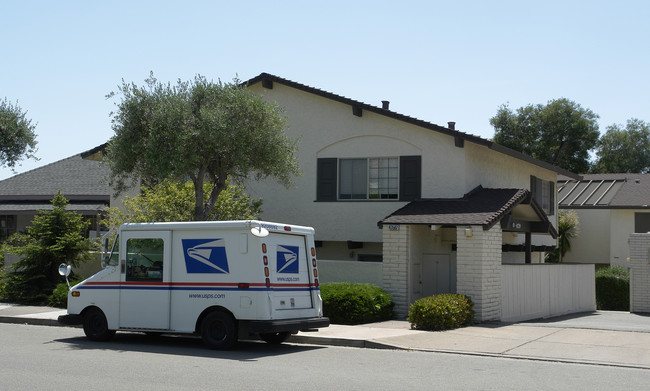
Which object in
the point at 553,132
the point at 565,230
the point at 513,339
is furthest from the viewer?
the point at 553,132

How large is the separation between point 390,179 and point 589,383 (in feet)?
39.5

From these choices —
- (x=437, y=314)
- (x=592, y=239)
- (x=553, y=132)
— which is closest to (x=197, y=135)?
(x=437, y=314)

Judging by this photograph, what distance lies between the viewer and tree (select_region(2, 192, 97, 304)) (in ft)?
67.3

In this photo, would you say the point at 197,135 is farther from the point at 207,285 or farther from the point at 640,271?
the point at 640,271

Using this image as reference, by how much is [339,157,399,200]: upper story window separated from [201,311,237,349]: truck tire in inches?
370

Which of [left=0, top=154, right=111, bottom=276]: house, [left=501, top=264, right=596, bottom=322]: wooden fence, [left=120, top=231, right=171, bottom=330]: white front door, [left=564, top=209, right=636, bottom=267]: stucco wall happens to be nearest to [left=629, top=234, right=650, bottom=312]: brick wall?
[left=501, top=264, right=596, bottom=322]: wooden fence

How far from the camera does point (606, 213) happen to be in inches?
1511

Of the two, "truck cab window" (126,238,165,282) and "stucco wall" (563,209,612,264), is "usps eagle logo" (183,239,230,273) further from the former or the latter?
"stucco wall" (563,209,612,264)

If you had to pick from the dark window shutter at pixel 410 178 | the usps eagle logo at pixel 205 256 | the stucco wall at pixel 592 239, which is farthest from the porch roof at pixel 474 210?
the stucco wall at pixel 592 239

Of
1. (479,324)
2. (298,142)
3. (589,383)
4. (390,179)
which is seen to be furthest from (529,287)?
(589,383)

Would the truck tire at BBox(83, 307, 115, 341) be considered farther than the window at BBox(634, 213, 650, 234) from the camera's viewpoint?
No

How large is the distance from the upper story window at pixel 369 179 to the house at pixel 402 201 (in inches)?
1.1

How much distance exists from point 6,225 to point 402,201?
1934cm

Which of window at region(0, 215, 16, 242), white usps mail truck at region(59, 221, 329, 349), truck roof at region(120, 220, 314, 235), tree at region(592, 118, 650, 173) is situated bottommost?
white usps mail truck at region(59, 221, 329, 349)
